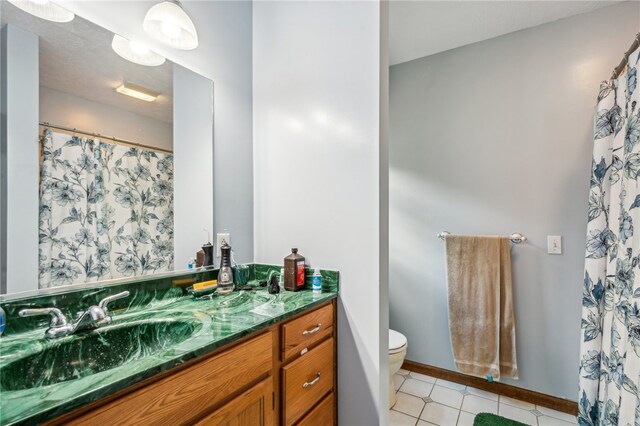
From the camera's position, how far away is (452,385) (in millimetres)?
2156

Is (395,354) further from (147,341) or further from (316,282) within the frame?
(147,341)

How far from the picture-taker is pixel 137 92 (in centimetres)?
123

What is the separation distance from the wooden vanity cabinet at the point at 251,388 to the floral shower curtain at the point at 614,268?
1.16m

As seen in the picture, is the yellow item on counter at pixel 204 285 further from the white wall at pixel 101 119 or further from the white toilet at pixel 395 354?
the white toilet at pixel 395 354

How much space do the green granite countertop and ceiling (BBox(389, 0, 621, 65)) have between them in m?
1.83

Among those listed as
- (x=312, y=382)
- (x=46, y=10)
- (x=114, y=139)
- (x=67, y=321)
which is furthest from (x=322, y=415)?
(x=46, y=10)

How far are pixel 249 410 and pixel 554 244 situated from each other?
2.03 meters

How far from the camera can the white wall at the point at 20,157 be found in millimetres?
883

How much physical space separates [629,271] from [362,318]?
3.58ft

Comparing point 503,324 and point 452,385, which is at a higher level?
point 503,324

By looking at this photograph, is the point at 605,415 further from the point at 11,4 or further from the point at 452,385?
the point at 11,4

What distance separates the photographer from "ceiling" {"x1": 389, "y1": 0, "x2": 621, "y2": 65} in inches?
70.7

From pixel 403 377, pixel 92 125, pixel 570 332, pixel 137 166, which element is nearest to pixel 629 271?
pixel 570 332

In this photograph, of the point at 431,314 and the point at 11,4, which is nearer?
the point at 11,4
